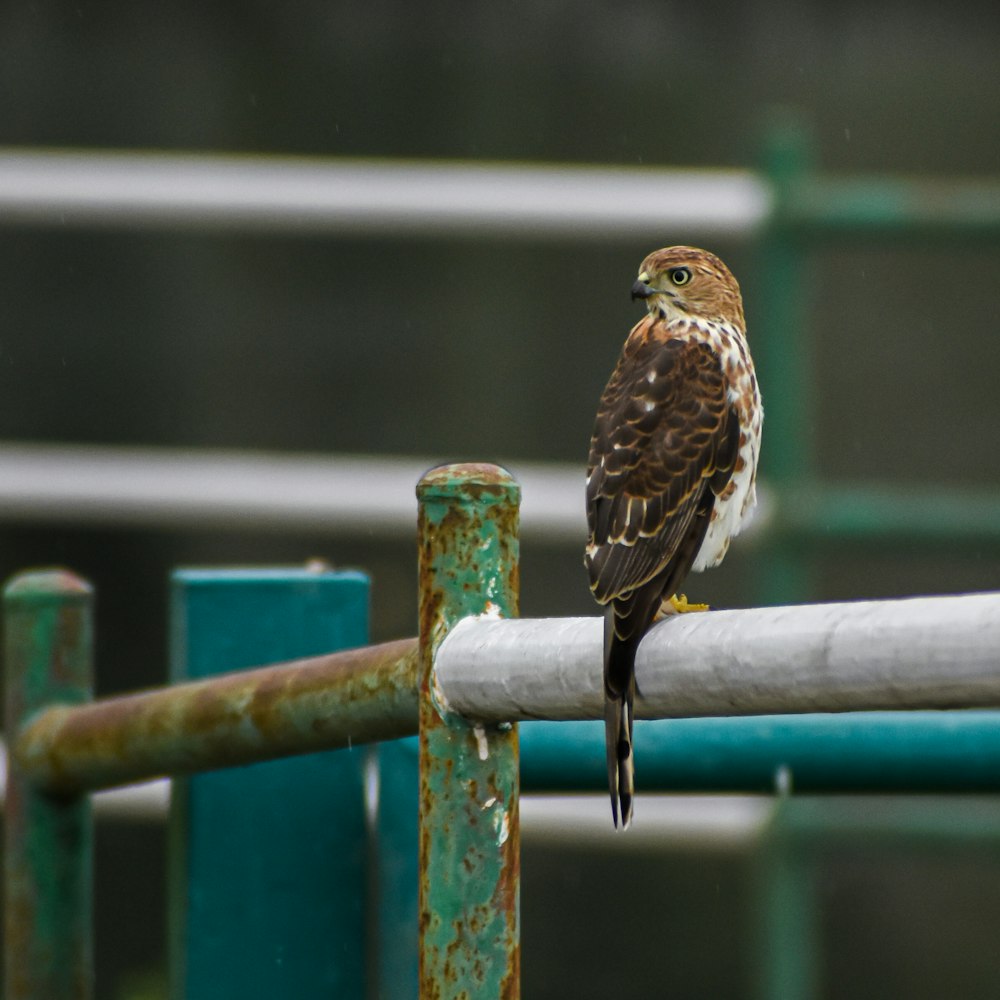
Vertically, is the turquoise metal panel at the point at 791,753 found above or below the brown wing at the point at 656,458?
below

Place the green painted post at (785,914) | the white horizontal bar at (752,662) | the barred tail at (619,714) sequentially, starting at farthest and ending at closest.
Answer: the green painted post at (785,914) → the barred tail at (619,714) → the white horizontal bar at (752,662)

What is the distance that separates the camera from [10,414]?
495 cm

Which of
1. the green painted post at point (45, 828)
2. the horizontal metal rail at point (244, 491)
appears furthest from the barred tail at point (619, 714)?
the horizontal metal rail at point (244, 491)

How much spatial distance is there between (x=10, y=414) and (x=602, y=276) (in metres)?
1.56

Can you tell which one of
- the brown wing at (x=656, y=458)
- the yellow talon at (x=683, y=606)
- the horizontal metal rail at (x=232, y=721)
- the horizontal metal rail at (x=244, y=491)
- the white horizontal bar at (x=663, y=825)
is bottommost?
the horizontal metal rail at (x=232, y=721)

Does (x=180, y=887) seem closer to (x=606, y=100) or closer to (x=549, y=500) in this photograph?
(x=549, y=500)

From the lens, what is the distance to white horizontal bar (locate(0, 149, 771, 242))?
4.85 meters

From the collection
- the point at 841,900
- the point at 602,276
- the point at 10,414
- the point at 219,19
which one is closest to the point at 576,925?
the point at 841,900

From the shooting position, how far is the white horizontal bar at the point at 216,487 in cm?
482

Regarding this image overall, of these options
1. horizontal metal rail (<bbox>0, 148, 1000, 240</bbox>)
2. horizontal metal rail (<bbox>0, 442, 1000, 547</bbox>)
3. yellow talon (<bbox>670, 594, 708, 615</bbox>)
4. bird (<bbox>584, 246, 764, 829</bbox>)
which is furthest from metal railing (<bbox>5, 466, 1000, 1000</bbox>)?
horizontal metal rail (<bbox>0, 148, 1000, 240</bbox>)

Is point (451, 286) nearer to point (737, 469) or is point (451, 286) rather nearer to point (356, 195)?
point (356, 195)

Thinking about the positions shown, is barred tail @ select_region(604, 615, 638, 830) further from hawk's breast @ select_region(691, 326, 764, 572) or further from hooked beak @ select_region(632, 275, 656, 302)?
hooked beak @ select_region(632, 275, 656, 302)

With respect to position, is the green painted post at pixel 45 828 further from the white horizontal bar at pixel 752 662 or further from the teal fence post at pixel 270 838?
the white horizontal bar at pixel 752 662

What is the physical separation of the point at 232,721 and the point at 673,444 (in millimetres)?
820
